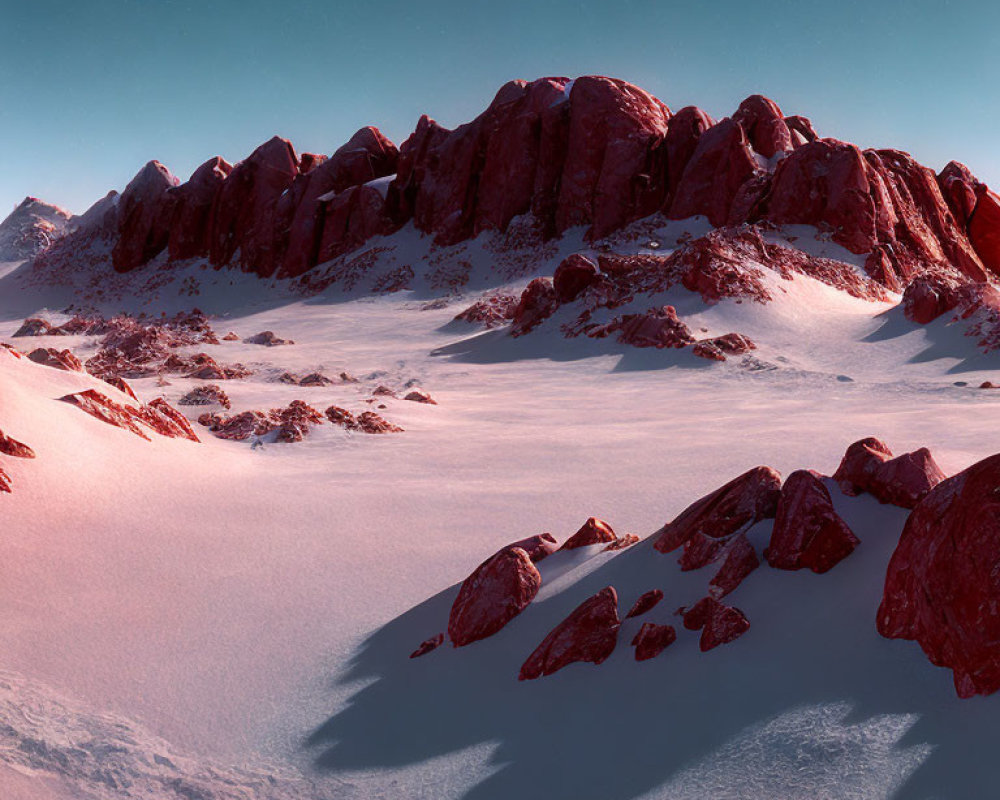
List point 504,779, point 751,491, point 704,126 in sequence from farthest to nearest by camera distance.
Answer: point 704,126 < point 751,491 < point 504,779

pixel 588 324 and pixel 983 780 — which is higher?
pixel 588 324

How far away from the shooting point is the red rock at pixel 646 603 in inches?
169

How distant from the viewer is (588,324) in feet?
70.5

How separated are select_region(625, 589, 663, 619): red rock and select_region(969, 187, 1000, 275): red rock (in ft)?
123

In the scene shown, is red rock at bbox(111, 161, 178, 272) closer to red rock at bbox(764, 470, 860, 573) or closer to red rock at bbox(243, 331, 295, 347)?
red rock at bbox(243, 331, 295, 347)

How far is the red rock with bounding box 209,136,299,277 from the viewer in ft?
148

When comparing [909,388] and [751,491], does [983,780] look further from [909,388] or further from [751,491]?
[909,388]

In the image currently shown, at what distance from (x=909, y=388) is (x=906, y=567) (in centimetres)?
1148

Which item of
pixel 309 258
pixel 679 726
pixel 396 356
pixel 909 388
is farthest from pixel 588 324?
Result: pixel 309 258

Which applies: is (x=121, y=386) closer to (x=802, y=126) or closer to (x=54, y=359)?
(x=54, y=359)

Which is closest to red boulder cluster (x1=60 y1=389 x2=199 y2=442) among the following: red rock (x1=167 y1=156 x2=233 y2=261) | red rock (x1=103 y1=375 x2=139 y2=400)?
red rock (x1=103 y1=375 x2=139 y2=400)

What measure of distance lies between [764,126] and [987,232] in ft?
37.3

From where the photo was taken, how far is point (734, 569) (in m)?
4.24

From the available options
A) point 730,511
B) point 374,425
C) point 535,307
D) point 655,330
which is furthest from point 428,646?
point 535,307
